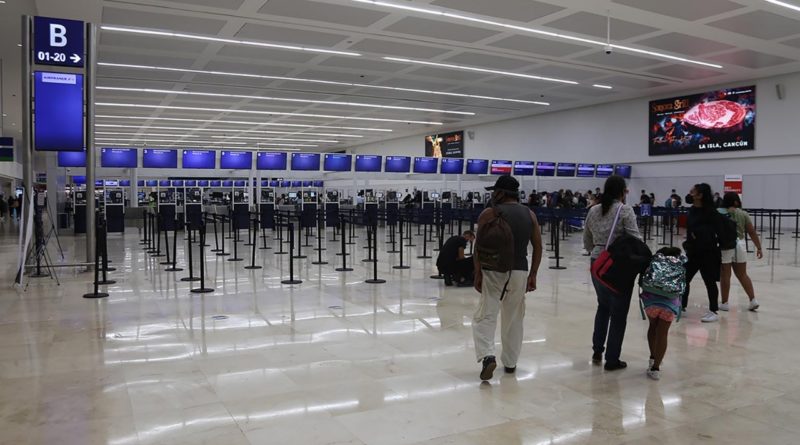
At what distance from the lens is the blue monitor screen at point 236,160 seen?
61.0 ft

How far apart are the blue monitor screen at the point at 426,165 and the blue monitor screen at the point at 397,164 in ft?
0.98

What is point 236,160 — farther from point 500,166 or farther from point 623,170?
point 623,170

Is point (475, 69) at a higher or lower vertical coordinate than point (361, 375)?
higher

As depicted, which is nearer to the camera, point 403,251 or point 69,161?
point 403,251

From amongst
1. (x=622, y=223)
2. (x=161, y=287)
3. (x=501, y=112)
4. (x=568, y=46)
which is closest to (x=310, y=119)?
(x=501, y=112)

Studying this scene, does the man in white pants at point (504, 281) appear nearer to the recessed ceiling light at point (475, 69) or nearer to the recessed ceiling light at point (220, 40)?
the recessed ceiling light at point (220, 40)

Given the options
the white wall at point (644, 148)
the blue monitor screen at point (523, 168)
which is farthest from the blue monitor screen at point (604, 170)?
the blue monitor screen at point (523, 168)

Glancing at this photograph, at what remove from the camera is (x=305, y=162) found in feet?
63.6

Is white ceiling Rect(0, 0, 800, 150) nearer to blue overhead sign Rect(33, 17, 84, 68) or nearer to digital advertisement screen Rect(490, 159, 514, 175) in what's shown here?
blue overhead sign Rect(33, 17, 84, 68)

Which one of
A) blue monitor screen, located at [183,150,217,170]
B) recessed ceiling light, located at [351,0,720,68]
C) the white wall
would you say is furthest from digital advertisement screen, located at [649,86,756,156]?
blue monitor screen, located at [183,150,217,170]

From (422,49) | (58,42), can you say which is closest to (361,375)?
(58,42)

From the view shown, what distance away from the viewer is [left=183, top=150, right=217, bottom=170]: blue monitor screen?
17938mm

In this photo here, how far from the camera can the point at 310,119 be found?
28719 millimetres

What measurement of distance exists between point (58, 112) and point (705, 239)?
30.4 feet
